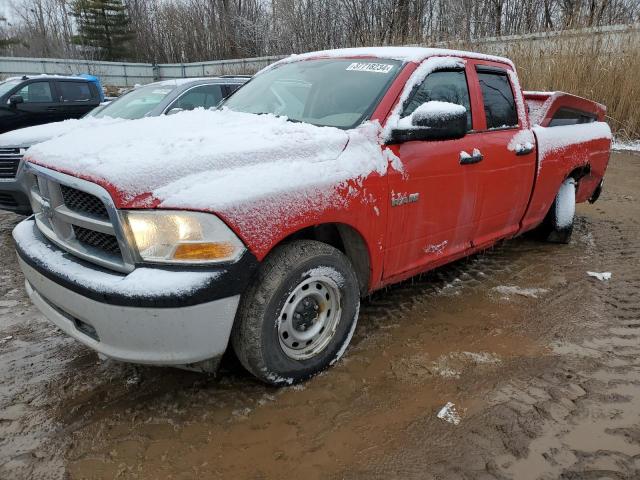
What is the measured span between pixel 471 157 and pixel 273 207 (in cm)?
171

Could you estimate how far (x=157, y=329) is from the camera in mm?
2070

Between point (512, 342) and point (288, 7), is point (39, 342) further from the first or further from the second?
point (288, 7)

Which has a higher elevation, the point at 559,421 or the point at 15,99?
the point at 15,99

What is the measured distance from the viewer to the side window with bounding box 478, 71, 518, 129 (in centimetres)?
366

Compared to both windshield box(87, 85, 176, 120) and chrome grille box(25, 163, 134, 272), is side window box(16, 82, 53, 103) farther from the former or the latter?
chrome grille box(25, 163, 134, 272)

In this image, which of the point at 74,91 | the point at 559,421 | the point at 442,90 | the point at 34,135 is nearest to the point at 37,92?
the point at 74,91

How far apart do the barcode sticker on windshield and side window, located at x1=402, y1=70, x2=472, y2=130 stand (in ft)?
0.81

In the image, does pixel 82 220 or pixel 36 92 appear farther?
pixel 36 92

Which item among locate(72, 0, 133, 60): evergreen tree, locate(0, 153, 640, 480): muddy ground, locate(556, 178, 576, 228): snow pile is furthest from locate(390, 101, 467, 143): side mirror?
locate(72, 0, 133, 60): evergreen tree

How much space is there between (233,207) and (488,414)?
1619 mm

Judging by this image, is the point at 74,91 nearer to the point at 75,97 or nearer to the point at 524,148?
the point at 75,97

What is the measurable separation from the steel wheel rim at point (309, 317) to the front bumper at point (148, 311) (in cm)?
38

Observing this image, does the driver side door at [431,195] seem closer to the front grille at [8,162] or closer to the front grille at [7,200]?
the front grille at [7,200]

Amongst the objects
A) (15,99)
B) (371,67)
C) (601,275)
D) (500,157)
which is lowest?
(601,275)
